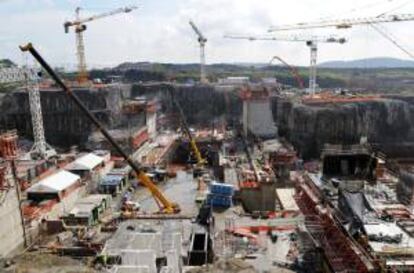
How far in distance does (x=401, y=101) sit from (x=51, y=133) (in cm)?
6399

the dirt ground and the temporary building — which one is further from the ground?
the temporary building

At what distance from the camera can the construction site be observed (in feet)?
91.5

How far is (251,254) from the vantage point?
30.0m

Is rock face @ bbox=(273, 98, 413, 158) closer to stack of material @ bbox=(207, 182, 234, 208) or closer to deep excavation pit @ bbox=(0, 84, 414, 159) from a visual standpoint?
deep excavation pit @ bbox=(0, 84, 414, 159)

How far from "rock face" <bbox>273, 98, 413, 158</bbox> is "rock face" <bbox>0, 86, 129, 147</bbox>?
29.2 metres

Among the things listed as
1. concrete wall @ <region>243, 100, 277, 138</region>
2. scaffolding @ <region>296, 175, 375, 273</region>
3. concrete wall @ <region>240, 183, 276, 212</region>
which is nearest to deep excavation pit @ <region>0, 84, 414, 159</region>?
concrete wall @ <region>243, 100, 277, 138</region>

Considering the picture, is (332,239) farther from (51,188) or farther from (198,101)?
(198,101)

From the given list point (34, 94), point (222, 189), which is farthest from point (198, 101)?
point (222, 189)

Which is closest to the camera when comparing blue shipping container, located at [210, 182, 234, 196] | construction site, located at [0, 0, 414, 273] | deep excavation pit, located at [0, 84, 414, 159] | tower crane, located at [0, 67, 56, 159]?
construction site, located at [0, 0, 414, 273]

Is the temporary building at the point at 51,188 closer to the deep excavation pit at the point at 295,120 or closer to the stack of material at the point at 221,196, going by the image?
the stack of material at the point at 221,196

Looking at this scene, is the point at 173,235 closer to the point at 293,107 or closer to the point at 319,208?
the point at 319,208

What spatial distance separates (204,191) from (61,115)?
41463 millimetres

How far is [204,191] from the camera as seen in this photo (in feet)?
169

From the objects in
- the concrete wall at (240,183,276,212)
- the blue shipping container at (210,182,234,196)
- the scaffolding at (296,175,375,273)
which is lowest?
the concrete wall at (240,183,276,212)
